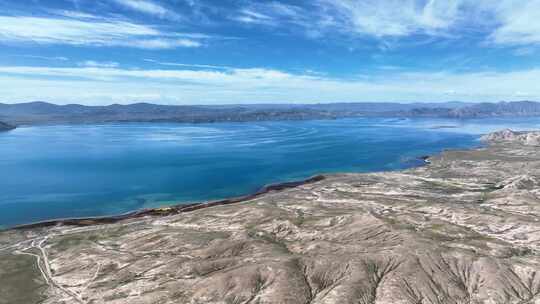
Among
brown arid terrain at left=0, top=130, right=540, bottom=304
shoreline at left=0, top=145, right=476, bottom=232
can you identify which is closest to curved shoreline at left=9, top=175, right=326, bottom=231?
shoreline at left=0, top=145, right=476, bottom=232

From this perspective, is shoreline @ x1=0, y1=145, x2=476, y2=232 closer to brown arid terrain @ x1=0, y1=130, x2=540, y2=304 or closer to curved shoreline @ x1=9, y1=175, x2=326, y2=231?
curved shoreline @ x1=9, y1=175, x2=326, y2=231

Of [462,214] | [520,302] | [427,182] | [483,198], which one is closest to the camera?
[520,302]

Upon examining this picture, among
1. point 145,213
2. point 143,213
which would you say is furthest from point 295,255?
point 143,213

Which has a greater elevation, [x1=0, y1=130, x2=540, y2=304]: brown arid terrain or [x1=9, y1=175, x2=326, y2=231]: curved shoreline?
[x1=0, y1=130, x2=540, y2=304]: brown arid terrain

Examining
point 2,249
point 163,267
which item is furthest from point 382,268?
point 2,249

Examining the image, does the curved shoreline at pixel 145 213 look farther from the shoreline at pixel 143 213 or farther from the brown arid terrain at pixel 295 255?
the brown arid terrain at pixel 295 255

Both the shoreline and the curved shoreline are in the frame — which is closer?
the shoreline

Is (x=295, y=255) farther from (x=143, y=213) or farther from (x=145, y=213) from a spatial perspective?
(x=143, y=213)

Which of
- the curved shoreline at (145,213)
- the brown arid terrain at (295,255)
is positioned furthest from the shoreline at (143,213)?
the brown arid terrain at (295,255)

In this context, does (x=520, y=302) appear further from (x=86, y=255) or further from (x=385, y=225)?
(x=86, y=255)
